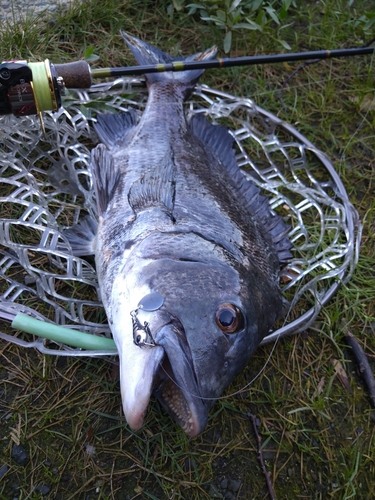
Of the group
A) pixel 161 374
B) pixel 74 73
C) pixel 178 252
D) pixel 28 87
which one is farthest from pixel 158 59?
pixel 161 374

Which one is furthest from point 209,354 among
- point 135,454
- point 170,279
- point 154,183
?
point 154,183

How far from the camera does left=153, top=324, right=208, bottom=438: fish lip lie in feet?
5.70

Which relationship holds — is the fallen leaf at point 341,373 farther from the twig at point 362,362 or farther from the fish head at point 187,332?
the fish head at point 187,332

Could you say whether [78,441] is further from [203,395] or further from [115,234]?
[115,234]

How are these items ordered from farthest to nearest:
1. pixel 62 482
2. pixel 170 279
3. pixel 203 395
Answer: pixel 62 482 < pixel 170 279 < pixel 203 395

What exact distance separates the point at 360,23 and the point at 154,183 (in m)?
2.97

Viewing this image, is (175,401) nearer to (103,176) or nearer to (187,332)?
(187,332)

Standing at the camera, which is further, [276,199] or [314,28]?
[314,28]

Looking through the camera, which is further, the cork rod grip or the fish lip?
the cork rod grip

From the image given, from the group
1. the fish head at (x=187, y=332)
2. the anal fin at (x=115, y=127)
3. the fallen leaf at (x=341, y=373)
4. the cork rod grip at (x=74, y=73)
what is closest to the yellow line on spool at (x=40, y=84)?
the cork rod grip at (x=74, y=73)

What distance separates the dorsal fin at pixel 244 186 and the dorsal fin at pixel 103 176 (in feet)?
2.11

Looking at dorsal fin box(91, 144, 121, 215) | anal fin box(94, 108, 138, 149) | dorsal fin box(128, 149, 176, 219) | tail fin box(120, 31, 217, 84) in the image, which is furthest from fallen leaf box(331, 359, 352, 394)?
tail fin box(120, 31, 217, 84)

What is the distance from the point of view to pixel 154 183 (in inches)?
97.0

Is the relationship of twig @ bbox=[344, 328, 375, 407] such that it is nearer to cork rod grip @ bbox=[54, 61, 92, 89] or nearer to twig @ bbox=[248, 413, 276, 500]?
twig @ bbox=[248, 413, 276, 500]
